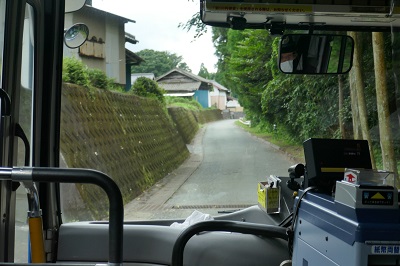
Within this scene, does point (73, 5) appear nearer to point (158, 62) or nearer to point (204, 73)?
point (158, 62)

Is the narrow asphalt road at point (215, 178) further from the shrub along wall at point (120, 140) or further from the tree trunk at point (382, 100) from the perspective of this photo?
the tree trunk at point (382, 100)

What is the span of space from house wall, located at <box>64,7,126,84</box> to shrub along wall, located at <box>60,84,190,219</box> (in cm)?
28

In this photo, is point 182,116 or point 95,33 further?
point 182,116

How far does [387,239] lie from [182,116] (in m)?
3.39

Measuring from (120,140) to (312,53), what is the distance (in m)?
2.56

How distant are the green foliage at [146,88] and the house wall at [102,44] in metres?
0.18

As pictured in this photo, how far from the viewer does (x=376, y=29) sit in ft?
9.93

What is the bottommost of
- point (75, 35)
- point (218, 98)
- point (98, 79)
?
point (218, 98)

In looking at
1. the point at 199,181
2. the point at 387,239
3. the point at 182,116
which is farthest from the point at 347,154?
the point at 182,116

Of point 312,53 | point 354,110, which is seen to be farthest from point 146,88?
point 354,110

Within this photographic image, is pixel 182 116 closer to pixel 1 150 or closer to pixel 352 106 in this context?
pixel 352 106

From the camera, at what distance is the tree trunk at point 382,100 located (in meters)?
3.11

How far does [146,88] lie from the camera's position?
3760mm

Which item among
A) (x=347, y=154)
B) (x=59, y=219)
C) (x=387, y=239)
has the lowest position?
(x=59, y=219)
